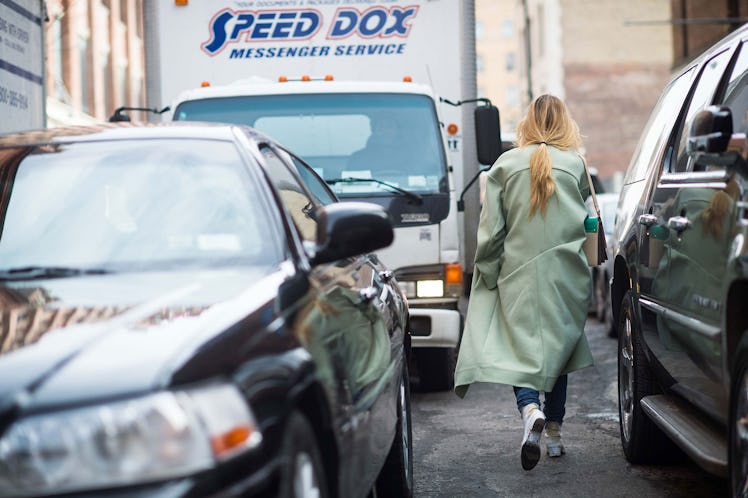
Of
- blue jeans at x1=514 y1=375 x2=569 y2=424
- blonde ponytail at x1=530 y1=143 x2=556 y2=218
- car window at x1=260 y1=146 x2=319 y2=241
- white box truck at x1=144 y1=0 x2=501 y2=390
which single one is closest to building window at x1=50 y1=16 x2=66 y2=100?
white box truck at x1=144 y1=0 x2=501 y2=390

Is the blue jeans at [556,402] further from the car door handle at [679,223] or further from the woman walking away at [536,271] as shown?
the car door handle at [679,223]

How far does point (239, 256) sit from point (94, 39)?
30.7 metres

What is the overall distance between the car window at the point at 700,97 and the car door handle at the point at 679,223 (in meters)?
0.27

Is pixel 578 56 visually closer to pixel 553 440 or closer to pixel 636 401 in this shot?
pixel 553 440

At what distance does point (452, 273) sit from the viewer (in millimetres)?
8773

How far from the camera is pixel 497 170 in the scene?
6.78 m

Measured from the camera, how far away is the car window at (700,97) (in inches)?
219

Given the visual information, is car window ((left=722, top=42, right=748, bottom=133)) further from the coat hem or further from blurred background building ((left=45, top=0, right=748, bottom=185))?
blurred background building ((left=45, top=0, right=748, bottom=185))

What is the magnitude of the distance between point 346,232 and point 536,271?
2938mm

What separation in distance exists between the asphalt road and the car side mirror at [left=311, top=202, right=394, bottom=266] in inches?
92.5

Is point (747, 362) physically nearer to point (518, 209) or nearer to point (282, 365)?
point (282, 365)

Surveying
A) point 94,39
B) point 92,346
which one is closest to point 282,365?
point 92,346

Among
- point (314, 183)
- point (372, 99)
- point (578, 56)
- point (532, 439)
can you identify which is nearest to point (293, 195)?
point (314, 183)

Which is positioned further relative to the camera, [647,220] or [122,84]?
[122,84]
